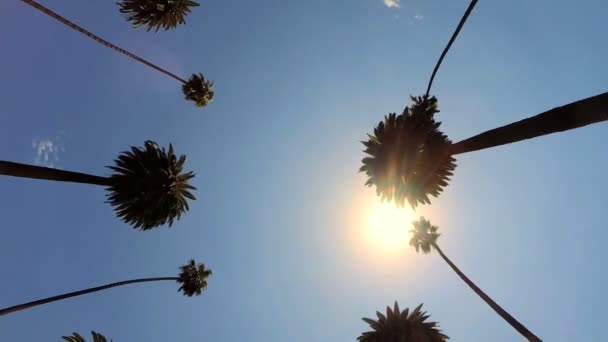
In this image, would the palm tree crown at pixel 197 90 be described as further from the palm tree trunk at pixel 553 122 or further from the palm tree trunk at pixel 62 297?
the palm tree trunk at pixel 553 122

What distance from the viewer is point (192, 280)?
832 inches

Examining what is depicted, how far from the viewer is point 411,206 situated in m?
16.0

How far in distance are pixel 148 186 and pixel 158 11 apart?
397 inches

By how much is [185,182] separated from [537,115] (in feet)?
40.8

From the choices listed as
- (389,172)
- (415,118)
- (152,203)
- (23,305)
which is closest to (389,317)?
(389,172)

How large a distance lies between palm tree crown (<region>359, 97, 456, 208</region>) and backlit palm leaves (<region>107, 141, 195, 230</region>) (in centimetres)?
790

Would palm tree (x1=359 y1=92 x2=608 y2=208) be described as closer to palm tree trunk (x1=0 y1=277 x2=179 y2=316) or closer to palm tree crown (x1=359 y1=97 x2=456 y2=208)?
palm tree crown (x1=359 y1=97 x2=456 y2=208)

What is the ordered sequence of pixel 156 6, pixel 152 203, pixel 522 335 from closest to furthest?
pixel 522 335, pixel 152 203, pixel 156 6

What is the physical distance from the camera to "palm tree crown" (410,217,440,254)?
25141 mm

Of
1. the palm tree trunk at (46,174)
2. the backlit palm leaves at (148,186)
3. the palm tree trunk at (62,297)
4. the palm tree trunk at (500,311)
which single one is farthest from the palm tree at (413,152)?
the palm tree trunk at (62,297)

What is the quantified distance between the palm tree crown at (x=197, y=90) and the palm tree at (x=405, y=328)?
693 inches

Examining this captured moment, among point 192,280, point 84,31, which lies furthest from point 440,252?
point 84,31

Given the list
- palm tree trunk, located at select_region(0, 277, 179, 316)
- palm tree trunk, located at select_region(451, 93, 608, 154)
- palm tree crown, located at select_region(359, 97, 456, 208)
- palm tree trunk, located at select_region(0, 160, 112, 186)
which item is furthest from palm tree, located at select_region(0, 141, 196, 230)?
palm tree trunk, located at select_region(451, 93, 608, 154)

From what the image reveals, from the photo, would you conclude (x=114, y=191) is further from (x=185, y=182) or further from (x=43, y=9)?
(x=43, y=9)
